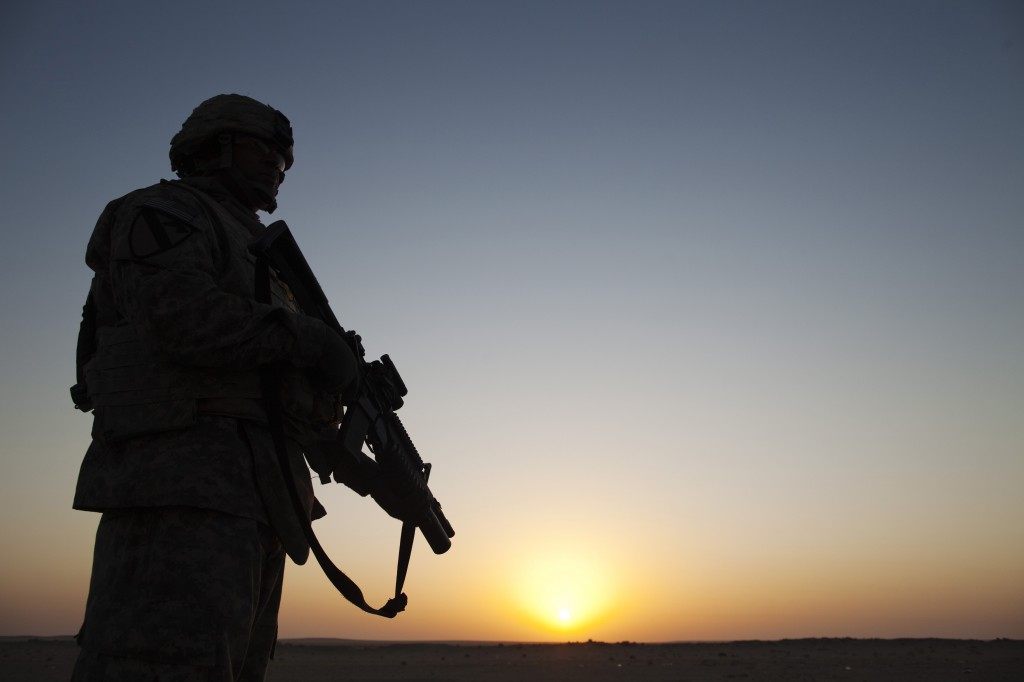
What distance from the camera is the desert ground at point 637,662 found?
1203 cm

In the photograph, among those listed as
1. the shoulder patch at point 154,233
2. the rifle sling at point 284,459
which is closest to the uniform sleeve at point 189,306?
the shoulder patch at point 154,233

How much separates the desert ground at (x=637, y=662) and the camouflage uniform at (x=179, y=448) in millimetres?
9936

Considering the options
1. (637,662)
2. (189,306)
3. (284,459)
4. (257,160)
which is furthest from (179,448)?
(637,662)

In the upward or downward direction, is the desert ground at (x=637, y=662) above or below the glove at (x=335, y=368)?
below

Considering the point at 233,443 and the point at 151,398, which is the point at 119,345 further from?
the point at 233,443

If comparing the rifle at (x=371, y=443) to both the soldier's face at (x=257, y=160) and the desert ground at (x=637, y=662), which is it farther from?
the desert ground at (x=637, y=662)

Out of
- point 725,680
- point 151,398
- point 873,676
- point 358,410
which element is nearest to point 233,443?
point 151,398

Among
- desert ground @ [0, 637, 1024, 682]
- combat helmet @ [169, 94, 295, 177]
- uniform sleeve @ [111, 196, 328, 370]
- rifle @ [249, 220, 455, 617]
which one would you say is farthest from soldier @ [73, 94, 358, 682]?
desert ground @ [0, 637, 1024, 682]

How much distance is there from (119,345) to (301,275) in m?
0.84

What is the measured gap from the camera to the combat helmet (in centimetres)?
353

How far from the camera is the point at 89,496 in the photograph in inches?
114

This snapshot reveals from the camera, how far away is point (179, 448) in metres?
2.92

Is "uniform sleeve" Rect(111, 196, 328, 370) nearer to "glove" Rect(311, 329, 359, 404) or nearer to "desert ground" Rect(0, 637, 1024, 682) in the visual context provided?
"glove" Rect(311, 329, 359, 404)

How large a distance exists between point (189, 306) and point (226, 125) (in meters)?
1.02
